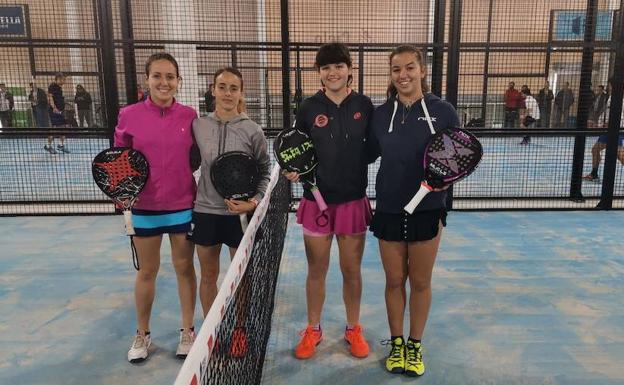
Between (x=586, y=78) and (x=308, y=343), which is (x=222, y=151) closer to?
(x=308, y=343)

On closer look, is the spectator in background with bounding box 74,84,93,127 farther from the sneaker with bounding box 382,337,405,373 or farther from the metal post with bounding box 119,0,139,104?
the sneaker with bounding box 382,337,405,373

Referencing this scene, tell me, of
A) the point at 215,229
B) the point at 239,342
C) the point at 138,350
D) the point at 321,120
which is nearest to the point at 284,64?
the point at 321,120

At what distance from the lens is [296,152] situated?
2566mm

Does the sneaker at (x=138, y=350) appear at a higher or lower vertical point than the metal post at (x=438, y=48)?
lower

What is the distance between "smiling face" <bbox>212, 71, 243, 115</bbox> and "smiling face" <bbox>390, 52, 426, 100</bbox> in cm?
80

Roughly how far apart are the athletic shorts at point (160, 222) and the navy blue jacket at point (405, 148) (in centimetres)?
105

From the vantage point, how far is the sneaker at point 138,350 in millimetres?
2805

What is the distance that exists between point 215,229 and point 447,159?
1.23m

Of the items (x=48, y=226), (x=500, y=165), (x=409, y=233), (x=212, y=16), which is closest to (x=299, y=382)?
(x=409, y=233)

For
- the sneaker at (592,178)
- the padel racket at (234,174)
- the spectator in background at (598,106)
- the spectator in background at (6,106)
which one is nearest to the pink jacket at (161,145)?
the padel racket at (234,174)

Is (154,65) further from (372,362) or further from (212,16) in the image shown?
(212,16)

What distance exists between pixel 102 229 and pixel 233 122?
3.42 meters

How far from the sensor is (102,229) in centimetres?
535

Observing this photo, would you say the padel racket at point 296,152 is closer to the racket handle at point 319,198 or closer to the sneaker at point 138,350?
the racket handle at point 319,198
